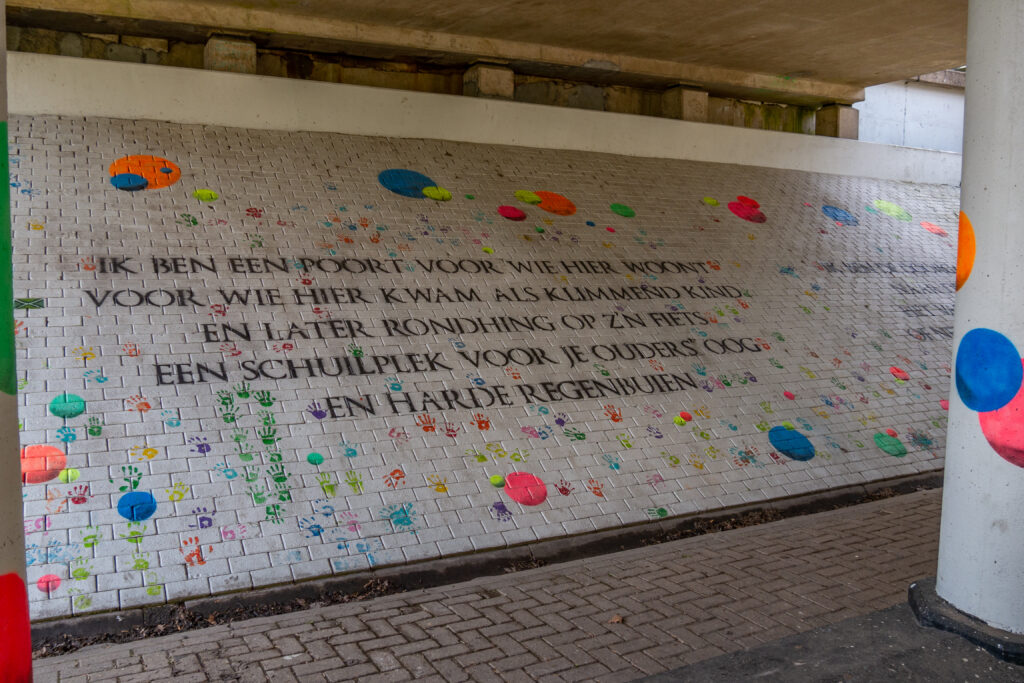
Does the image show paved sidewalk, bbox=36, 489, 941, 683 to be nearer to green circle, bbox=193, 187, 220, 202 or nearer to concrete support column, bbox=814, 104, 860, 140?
green circle, bbox=193, 187, 220, 202

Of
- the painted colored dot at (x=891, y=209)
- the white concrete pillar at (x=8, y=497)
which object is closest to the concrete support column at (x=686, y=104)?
the painted colored dot at (x=891, y=209)

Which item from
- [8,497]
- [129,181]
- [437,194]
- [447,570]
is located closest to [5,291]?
[8,497]

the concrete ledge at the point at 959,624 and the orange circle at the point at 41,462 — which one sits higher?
the orange circle at the point at 41,462

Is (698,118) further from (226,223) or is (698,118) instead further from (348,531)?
(348,531)

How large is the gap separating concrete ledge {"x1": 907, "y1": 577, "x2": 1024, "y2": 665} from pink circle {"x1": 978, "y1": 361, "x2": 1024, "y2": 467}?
0.77 m

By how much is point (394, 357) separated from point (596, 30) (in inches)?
241

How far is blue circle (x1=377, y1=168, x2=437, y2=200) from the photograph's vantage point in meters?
8.71

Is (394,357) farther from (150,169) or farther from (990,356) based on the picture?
(990,356)

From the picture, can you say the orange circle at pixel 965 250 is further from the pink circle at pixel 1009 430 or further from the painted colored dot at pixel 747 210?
the painted colored dot at pixel 747 210

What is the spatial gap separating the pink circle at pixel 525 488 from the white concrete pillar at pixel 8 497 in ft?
11.3

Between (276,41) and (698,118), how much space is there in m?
6.35

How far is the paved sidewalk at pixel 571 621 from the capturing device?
3727 mm

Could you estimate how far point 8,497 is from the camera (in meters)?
2.49

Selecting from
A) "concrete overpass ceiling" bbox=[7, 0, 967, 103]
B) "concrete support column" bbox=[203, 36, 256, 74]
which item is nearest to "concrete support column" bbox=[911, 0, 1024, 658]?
"concrete overpass ceiling" bbox=[7, 0, 967, 103]
